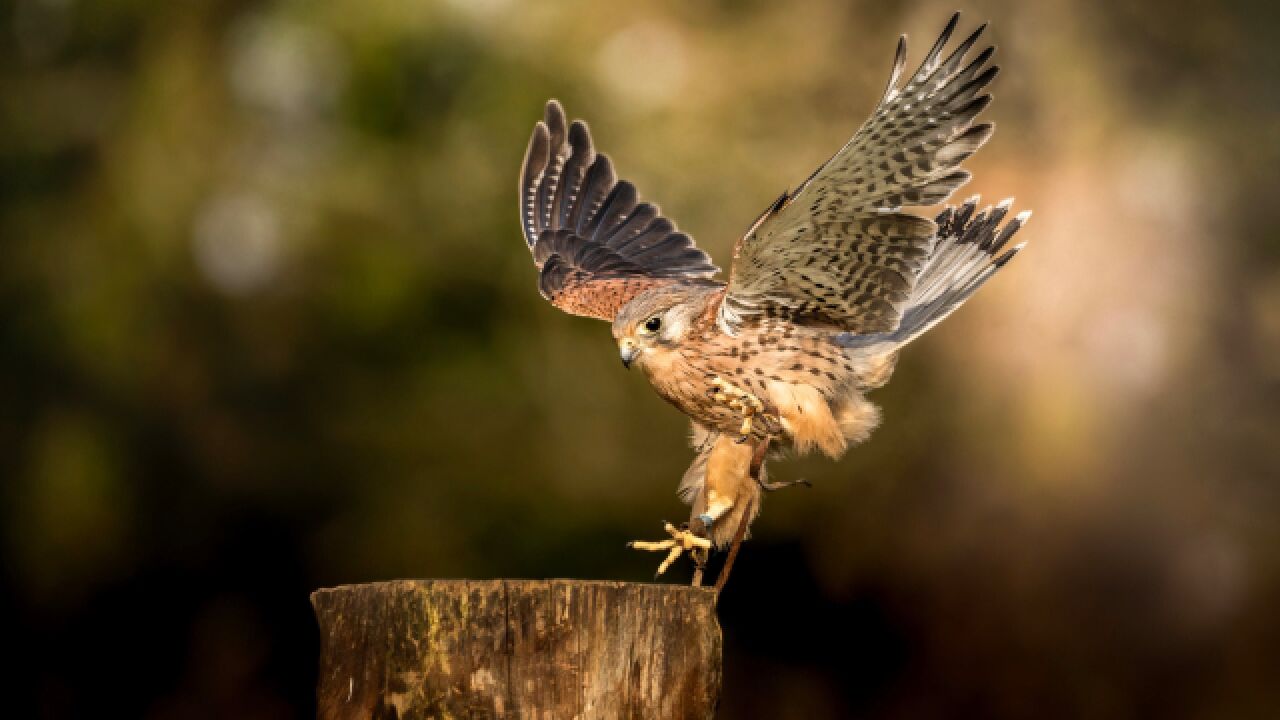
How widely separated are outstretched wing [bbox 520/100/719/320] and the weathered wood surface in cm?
198

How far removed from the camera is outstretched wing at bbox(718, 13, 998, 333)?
8.50 ft

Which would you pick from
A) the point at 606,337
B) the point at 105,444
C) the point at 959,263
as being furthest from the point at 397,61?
the point at 959,263

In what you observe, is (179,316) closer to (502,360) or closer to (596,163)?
(502,360)

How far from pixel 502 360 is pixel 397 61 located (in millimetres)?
1505

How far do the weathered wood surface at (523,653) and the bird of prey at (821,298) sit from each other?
533 millimetres

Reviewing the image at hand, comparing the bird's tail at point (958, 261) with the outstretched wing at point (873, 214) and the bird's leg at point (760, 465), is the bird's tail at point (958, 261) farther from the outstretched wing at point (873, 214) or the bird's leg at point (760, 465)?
the bird's leg at point (760, 465)

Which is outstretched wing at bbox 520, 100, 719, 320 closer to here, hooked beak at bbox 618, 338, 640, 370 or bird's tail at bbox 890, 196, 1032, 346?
bird's tail at bbox 890, 196, 1032, 346

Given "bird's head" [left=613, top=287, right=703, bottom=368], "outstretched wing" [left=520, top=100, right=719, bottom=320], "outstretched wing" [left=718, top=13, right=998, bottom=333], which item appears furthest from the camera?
"outstretched wing" [left=520, top=100, right=719, bottom=320]

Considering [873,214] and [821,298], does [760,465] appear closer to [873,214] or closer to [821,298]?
[821,298]

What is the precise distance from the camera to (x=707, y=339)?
2.98 m

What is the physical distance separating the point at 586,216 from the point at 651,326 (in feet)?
4.20

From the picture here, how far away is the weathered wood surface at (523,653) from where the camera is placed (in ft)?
6.85

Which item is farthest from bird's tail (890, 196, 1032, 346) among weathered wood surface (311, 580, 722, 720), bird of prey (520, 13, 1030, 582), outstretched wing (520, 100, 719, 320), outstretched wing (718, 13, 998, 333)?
weathered wood surface (311, 580, 722, 720)

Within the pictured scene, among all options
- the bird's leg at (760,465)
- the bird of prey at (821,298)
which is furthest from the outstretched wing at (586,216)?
the bird's leg at (760,465)
